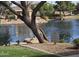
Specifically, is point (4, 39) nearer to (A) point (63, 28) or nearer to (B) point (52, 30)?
(B) point (52, 30)

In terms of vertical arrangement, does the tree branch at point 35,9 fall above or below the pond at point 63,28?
above

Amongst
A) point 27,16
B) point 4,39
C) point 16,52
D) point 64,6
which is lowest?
point 16,52

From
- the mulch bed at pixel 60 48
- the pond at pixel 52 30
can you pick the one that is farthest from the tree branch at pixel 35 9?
the mulch bed at pixel 60 48

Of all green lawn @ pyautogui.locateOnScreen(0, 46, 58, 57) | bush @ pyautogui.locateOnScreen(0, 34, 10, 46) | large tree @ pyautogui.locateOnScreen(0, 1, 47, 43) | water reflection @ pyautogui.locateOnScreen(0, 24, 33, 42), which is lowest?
green lawn @ pyautogui.locateOnScreen(0, 46, 58, 57)

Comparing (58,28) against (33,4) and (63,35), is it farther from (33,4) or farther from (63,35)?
(33,4)

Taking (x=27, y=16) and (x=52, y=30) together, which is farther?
(x=27, y=16)

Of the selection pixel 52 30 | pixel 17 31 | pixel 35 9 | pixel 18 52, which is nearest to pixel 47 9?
pixel 35 9

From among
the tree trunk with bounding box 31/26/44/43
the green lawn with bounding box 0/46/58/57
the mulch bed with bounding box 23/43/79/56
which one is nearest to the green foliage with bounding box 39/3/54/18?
the tree trunk with bounding box 31/26/44/43

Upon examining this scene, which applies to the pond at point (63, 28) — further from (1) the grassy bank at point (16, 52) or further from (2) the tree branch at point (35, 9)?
(1) the grassy bank at point (16, 52)

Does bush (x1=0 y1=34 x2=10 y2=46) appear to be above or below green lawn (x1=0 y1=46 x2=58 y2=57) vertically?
above

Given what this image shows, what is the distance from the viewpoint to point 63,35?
5355mm

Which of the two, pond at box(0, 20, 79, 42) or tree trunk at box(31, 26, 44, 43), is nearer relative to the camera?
pond at box(0, 20, 79, 42)

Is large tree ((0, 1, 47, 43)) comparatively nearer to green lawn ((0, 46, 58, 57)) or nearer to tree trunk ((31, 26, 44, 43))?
tree trunk ((31, 26, 44, 43))

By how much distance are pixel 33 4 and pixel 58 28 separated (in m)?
0.43
